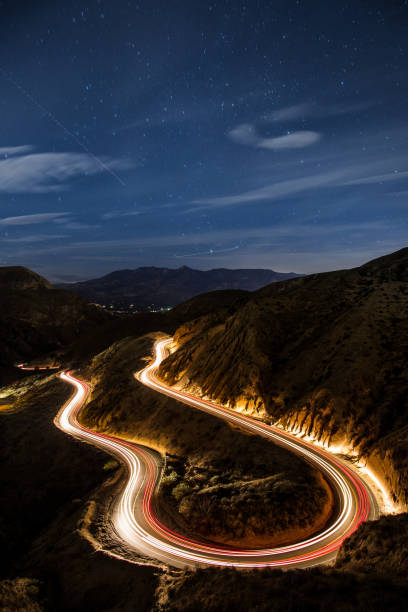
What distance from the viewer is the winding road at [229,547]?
2120 centimetres

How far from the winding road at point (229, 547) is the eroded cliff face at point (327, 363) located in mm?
2535

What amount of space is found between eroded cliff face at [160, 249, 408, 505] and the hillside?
9926cm

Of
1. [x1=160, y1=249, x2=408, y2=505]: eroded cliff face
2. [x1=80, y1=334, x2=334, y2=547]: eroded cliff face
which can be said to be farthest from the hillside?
[x1=160, y1=249, x2=408, y2=505]: eroded cliff face

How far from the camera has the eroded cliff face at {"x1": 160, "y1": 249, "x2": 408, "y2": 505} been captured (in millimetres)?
33000

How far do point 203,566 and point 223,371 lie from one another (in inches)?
1238

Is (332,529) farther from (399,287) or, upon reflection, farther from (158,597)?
(399,287)

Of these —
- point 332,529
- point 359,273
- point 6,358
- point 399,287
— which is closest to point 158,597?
point 332,529

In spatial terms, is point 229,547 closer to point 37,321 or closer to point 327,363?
point 327,363

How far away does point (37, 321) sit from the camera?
16388 cm

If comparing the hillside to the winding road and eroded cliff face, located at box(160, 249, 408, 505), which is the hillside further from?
the winding road

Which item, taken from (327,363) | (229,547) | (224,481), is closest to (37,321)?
(327,363)

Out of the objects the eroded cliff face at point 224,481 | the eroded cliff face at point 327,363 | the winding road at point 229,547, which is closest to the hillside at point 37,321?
the eroded cliff face at point 224,481

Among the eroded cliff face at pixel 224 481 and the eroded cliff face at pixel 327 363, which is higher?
the eroded cliff face at pixel 327 363

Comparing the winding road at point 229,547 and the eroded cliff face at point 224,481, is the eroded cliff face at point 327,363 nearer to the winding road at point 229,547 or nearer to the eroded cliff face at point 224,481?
the winding road at point 229,547
